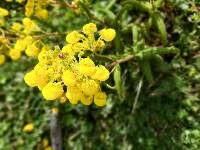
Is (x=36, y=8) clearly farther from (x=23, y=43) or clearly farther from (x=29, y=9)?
(x=23, y=43)

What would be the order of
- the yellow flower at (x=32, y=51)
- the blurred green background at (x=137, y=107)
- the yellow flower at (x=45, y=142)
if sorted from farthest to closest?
the yellow flower at (x=45, y=142)
the blurred green background at (x=137, y=107)
the yellow flower at (x=32, y=51)

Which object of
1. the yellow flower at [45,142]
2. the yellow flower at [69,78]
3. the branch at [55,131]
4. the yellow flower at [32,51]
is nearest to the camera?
the yellow flower at [69,78]

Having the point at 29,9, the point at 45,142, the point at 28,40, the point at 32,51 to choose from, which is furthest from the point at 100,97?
the point at 45,142

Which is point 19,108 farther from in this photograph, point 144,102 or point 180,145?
point 180,145

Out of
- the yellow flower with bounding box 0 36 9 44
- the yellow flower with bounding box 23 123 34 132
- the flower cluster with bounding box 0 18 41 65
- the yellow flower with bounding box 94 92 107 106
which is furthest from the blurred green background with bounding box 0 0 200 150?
the yellow flower with bounding box 94 92 107 106

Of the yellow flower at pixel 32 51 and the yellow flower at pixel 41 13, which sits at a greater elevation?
the yellow flower at pixel 41 13

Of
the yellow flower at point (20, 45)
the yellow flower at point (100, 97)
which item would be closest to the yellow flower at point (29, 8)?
the yellow flower at point (20, 45)

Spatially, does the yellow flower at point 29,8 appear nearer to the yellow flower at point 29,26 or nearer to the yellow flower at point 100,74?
the yellow flower at point 29,26
